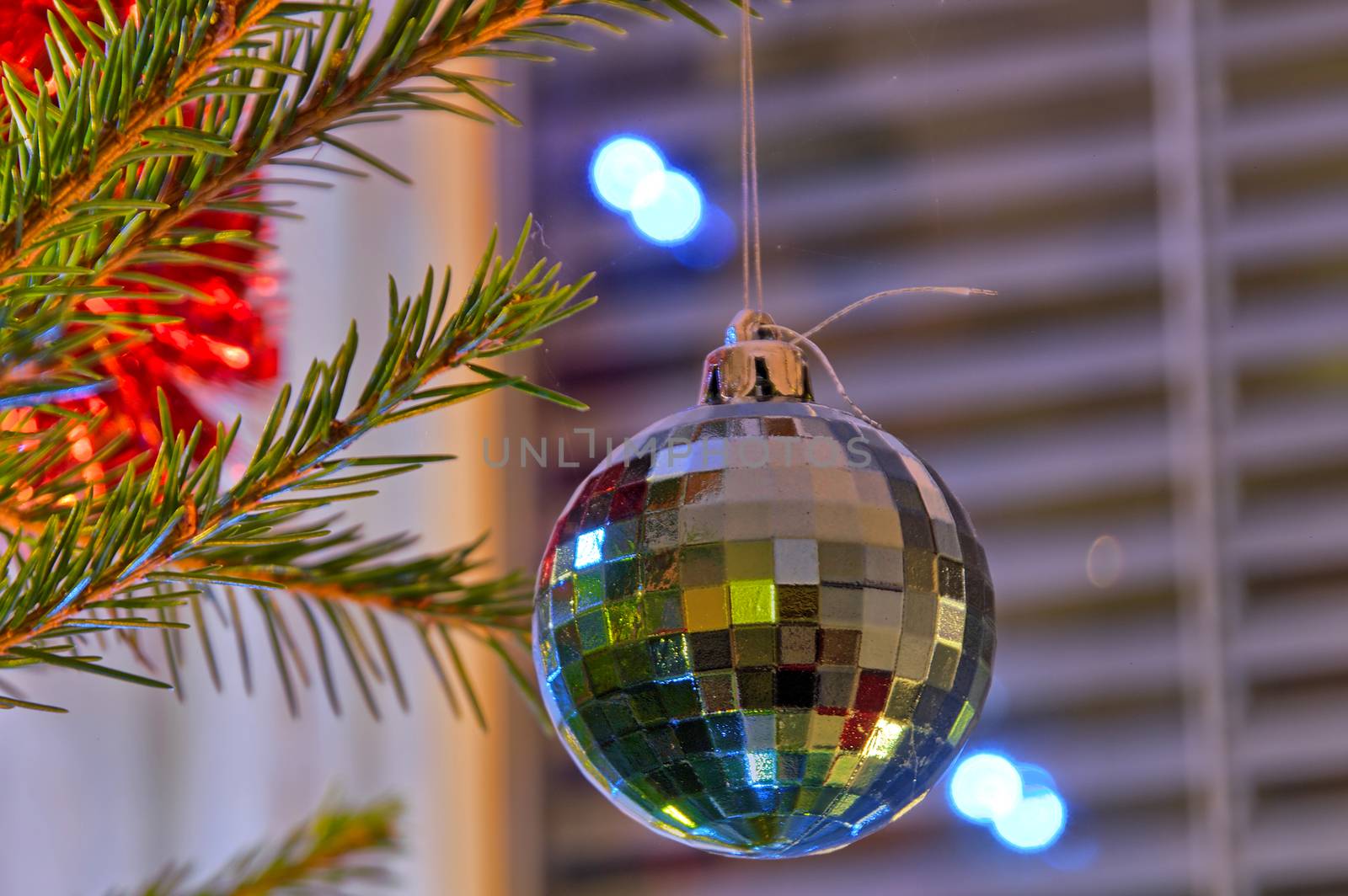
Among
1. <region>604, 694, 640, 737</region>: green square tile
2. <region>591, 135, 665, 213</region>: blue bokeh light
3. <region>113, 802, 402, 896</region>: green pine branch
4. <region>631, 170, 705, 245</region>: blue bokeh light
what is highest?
<region>591, 135, 665, 213</region>: blue bokeh light

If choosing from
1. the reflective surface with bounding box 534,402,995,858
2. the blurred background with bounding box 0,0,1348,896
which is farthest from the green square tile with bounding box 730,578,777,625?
the blurred background with bounding box 0,0,1348,896

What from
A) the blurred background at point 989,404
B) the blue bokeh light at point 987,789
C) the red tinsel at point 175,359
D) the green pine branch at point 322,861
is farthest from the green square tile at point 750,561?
the blue bokeh light at point 987,789

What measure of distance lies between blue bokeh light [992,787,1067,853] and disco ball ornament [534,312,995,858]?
95cm

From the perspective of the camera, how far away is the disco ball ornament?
17.6 inches

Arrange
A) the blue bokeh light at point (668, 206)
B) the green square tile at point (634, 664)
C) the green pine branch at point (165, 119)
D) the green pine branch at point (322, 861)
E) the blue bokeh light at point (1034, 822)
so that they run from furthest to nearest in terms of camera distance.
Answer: the blue bokeh light at point (668, 206) < the blue bokeh light at point (1034, 822) < the green pine branch at point (322, 861) < the green square tile at point (634, 664) < the green pine branch at point (165, 119)

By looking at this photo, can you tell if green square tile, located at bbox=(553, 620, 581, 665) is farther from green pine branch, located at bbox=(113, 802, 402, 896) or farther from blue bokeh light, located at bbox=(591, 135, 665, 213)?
blue bokeh light, located at bbox=(591, 135, 665, 213)

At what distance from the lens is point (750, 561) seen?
446 millimetres

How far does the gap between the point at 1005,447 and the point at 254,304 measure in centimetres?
95

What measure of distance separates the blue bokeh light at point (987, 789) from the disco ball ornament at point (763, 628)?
0.95 metres

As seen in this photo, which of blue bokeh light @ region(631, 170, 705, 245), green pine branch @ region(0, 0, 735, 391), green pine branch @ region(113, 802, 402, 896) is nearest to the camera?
green pine branch @ region(0, 0, 735, 391)

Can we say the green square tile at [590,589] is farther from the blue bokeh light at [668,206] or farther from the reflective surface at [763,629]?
the blue bokeh light at [668,206]

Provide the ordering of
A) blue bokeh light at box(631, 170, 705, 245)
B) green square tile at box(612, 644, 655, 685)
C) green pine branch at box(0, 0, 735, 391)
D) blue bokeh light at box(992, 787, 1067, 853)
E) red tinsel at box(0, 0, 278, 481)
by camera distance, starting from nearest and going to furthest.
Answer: green pine branch at box(0, 0, 735, 391), green square tile at box(612, 644, 655, 685), red tinsel at box(0, 0, 278, 481), blue bokeh light at box(992, 787, 1067, 853), blue bokeh light at box(631, 170, 705, 245)

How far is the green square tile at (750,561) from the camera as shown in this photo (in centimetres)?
45

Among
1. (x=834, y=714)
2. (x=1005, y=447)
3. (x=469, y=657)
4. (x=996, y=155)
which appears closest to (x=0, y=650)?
(x=834, y=714)
